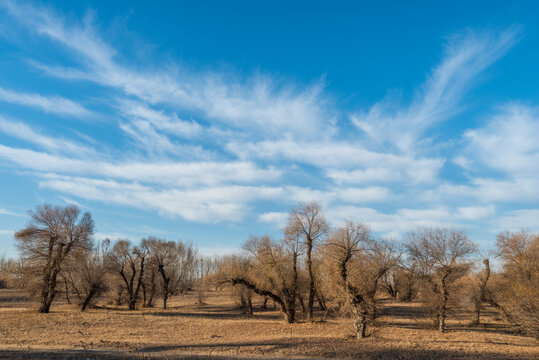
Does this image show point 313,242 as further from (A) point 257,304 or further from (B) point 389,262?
(A) point 257,304

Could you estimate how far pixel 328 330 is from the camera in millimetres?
27734

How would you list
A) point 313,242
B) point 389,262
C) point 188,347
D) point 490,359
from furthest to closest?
point 389,262
point 313,242
point 188,347
point 490,359

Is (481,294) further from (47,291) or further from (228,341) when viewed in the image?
(47,291)

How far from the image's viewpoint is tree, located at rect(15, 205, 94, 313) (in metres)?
35.1

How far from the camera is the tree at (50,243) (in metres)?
35.1

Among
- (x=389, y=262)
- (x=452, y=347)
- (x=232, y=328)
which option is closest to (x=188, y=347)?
(x=232, y=328)

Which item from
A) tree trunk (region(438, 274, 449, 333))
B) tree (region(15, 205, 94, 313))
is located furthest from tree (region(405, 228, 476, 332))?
tree (region(15, 205, 94, 313))

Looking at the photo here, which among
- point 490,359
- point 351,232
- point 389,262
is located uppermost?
point 351,232

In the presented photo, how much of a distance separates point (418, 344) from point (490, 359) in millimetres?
4574

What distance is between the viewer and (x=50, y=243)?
35906mm

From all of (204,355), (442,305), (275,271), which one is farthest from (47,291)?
(442,305)

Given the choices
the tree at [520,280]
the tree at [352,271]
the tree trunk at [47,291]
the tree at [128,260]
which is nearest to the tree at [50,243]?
the tree trunk at [47,291]

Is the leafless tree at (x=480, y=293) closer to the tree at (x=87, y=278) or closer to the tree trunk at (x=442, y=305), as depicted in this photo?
the tree trunk at (x=442, y=305)

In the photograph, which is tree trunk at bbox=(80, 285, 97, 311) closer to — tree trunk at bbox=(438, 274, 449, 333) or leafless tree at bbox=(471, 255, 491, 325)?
tree trunk at bbox=(438, 274, 449, 333)
